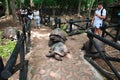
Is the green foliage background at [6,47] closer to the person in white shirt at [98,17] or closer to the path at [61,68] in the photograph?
the path at [61,68]

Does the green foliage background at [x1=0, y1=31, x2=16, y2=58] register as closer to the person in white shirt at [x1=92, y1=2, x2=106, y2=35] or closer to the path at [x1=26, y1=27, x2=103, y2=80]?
the path at [x1=26, y1=27, x2=103, y2=80]

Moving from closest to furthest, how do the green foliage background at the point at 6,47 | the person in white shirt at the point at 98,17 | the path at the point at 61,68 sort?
the path at the point at 61,68, the person in white shirt at the point at 98,17, the green foliage background at the point at 6,47

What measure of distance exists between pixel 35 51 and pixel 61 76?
278 cm

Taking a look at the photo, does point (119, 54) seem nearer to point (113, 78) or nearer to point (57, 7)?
point (113, 78)

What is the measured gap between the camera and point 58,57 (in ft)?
22.2

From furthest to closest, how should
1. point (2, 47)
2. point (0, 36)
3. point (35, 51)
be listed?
point (0, 36) < point (2, 47) < point (35, 51)

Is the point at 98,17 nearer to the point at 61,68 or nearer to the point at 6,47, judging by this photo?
the point at 61,68

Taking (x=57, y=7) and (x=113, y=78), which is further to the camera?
(x=57, y=7)

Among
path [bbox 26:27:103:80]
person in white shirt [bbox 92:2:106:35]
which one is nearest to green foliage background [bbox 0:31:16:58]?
path [bbox 26:27:103:80]

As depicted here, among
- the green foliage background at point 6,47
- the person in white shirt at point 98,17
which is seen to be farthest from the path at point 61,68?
the person in white shirt at point 98,17

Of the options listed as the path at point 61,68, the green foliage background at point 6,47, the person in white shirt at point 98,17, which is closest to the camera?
the path at point 61,68

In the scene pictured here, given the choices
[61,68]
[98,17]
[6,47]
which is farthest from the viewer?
[6,47]

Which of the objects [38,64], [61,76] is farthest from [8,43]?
[61,76]

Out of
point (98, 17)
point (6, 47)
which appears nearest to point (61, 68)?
point (98, 17)
